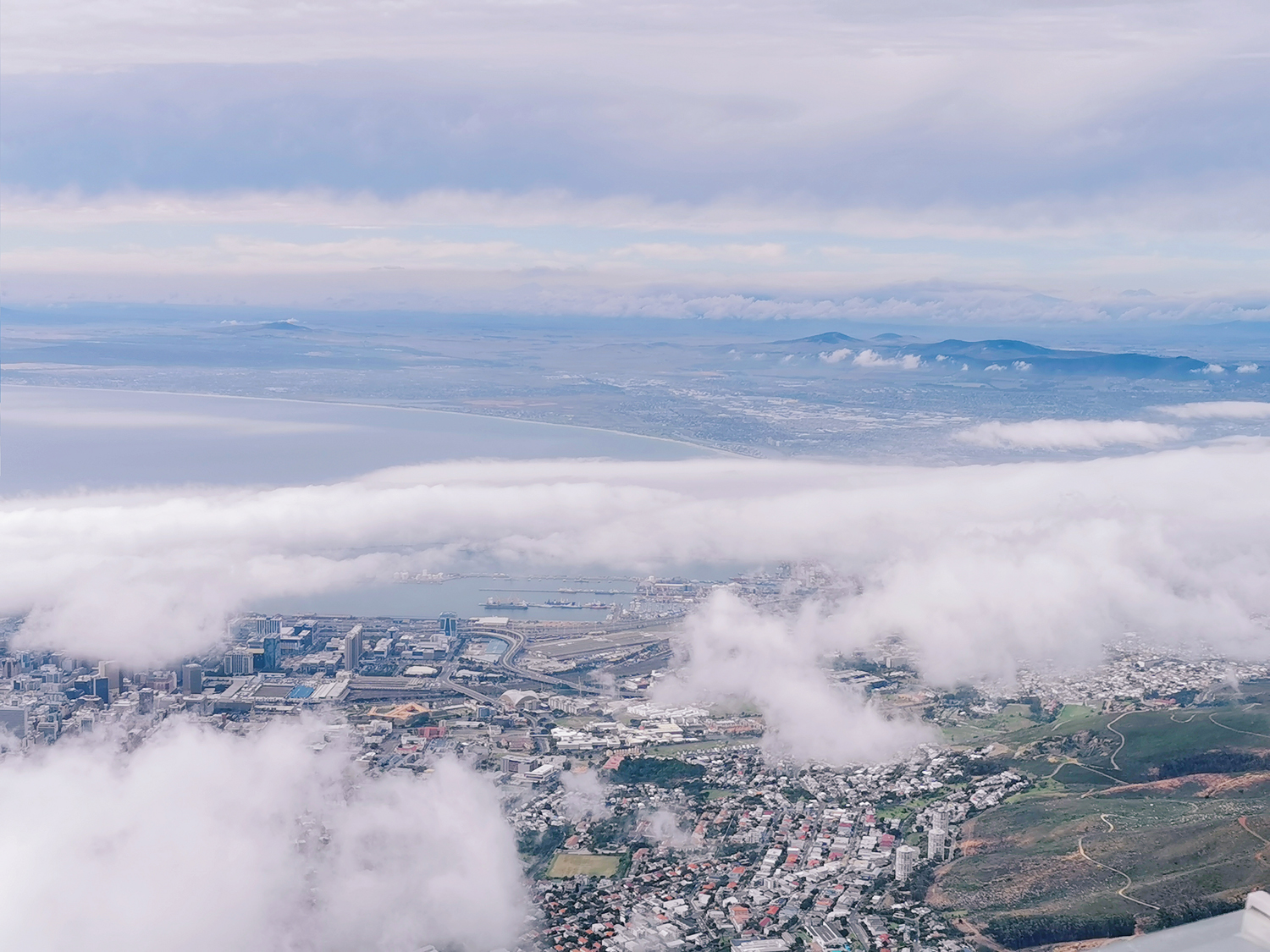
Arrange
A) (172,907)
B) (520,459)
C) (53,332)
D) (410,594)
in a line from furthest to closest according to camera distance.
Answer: (53,332)
(520,459)
(410,594)
(172,907)

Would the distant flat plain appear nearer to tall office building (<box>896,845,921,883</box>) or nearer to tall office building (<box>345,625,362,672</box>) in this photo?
tall office building (<box>345,625,362,672</box>)

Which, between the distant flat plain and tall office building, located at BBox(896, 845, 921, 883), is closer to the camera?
tall office building, located at BBox(896, 845, 921, 883)

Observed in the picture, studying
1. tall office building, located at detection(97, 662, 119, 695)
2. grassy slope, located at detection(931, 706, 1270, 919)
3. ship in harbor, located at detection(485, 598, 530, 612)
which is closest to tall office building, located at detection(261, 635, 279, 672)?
tall office building, located at detection(97, 662, 119, 695)

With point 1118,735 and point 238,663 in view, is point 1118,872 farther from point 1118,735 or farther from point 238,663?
point 238,663

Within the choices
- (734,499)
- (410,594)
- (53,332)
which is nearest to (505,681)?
(410,594)

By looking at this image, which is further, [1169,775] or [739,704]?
[739,704]

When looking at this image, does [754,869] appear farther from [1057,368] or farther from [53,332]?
[53,332]

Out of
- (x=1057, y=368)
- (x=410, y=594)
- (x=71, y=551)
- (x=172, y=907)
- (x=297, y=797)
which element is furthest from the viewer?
(x=1057, y=368)
